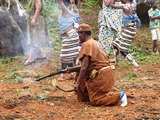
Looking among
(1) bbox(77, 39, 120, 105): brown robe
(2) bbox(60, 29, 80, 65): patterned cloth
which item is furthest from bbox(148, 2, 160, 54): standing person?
(1) bbox(77, 39, 120, 105): brown robe

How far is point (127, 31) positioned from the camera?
10.9 metres

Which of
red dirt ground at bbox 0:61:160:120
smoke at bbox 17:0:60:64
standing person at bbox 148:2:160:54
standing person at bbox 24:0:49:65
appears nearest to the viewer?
red dirt ground at bbox 0:61:160:120

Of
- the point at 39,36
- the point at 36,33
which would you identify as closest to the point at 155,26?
the point at 39,36

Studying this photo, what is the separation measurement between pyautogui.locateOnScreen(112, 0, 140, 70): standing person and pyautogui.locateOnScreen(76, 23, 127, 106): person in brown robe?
10.8ft

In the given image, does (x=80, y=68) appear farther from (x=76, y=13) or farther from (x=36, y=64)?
(x=36, y=64)

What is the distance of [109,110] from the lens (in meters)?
7.16

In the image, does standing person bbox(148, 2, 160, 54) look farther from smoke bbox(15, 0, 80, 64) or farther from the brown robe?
the brown robe

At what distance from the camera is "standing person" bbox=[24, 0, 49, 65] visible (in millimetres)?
10195

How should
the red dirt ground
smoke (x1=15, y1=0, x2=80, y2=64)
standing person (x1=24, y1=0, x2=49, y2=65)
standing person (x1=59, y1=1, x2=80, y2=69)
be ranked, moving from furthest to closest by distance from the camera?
1. standing person (x1=24, y1=0, x2=49, y2=65)
2. smoke (x1=15, y1=0, x2=80, y2=64)
3. standing person (x1=59, y1=1, x2=80, y2=69)
4. the red dirt ground

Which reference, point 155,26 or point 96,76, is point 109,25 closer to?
point 155,26

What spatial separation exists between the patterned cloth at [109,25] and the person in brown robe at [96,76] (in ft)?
10.9

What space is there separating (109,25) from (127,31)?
43 centimetres

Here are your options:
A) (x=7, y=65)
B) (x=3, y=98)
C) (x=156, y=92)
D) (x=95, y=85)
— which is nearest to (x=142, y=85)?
(x=156, y=92)

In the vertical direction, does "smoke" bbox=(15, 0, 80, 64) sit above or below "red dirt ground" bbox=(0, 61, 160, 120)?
above
